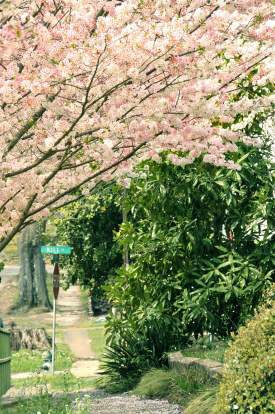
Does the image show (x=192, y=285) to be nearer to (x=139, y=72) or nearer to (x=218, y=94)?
(x=218, y=94)

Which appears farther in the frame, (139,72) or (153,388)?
(153,388)

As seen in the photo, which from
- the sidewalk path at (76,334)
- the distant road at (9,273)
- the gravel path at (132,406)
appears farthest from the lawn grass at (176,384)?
the distant road at (9,273)

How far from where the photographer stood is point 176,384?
38.8 feet

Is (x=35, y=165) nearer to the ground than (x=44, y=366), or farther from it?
farther from it

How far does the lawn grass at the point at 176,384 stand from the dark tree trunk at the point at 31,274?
26287 mm

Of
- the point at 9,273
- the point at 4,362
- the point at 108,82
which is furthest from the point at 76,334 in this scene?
the point at 108,82

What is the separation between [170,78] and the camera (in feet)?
23.7

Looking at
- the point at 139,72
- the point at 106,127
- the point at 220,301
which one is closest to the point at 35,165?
the point at 106,127

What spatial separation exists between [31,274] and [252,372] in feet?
110

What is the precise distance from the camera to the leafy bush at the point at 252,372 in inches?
268

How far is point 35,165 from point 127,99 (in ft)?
2.95

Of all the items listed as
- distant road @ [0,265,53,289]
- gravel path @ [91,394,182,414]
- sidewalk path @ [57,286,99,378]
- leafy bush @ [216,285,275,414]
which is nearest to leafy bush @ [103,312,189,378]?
sidewalk path @ [57,286,99,378]

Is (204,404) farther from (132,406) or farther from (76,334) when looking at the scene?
(76,334)

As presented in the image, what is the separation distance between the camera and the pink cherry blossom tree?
21.7 feet
